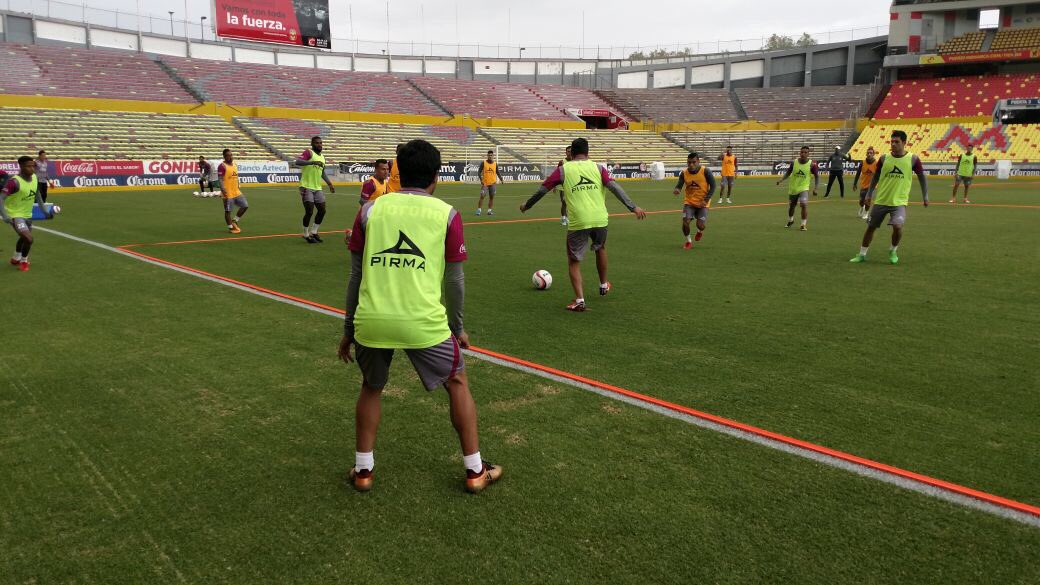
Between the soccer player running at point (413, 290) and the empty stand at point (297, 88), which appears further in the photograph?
the empty stand at point (297, 88)

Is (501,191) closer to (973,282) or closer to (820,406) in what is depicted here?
(973,282)

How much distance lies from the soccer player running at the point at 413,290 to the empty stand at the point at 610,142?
160 ft

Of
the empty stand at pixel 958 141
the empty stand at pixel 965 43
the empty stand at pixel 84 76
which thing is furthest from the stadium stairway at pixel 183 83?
the empty stand at pixel 965 43

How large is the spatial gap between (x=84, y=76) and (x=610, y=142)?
37640 millimetres

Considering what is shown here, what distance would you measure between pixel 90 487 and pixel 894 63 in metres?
66.1

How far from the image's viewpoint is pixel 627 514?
353 centimetres

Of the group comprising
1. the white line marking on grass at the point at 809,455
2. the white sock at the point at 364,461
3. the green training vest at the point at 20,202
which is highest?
the green training vest at the point at 20,202

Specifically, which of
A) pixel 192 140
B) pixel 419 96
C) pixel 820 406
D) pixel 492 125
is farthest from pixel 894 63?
pixel 820 406

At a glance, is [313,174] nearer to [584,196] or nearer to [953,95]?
[584,196]

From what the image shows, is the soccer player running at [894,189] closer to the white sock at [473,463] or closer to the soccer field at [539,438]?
the soccer field at [539,438]

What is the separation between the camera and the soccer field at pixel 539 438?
3.18 meters

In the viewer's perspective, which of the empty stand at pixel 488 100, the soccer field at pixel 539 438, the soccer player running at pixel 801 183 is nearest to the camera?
the soccer field at pixel 539 438

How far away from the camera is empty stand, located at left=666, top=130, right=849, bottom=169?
181 ft

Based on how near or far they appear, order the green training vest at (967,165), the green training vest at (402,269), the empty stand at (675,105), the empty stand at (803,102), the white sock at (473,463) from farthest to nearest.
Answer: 1. the empty stand at (675,105)
2. the empty stand at (803,102)
3. the green training vest at (967,165)
4. the white sock at (473,463)
5. the green training vest at (402,269)
